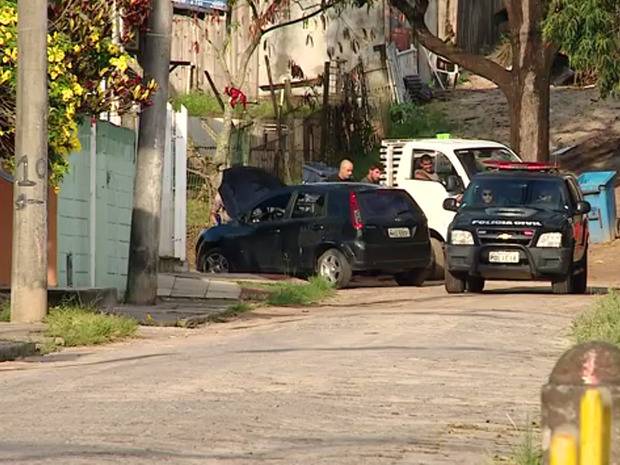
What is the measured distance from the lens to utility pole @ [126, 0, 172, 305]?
19703 millimetres

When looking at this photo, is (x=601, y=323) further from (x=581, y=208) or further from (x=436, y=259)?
(x=436, y=259)

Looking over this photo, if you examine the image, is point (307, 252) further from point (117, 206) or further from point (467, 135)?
point (467, 135)

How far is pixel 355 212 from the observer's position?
2528 cm

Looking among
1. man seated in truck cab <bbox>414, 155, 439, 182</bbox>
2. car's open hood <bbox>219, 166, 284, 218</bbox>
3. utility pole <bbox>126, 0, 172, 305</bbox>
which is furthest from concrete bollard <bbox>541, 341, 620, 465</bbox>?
car's open hood <bbox>219, 166, 284, 218</bbox>

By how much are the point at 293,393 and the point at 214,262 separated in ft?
54.2

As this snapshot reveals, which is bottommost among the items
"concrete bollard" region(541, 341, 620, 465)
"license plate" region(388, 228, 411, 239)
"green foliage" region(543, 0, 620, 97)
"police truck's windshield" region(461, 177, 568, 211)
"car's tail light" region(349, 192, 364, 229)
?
"concrete bollard" region(541, 341, 620, 465)

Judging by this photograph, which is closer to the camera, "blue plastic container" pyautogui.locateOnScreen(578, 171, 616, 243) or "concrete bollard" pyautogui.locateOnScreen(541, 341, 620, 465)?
"concrete bollard" pyautogui.locateOnScreen(541, 341, 620, 465)

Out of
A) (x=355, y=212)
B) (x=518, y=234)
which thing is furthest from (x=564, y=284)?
Result: (x=355, y=212)

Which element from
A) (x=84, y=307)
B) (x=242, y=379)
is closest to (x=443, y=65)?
(x=84, y=307)

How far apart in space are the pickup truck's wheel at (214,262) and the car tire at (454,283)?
4.92 m

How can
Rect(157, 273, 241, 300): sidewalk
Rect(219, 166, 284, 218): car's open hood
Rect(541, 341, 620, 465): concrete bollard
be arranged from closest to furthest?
1. Rect(541, 341, 620, 465): concrete bollard
2. Rect(157, 273, 241, 300): sidewalk
3. Rect(219, 166, 284, 218): car's open hood

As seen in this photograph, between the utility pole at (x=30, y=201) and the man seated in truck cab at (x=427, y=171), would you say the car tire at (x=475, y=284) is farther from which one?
the utility pole at (x=30, y=201)

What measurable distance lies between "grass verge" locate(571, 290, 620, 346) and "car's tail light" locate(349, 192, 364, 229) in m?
8.73

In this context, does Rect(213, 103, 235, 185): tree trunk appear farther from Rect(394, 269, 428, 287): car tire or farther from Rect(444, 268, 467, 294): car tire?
Rect(444, 268, 467, 294): car tire
